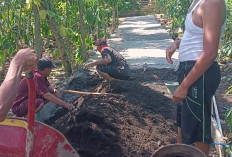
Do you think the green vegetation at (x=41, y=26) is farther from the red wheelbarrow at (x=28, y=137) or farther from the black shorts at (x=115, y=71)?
the red wheelbarrow at (x=28, y=137)

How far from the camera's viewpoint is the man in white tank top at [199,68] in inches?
108

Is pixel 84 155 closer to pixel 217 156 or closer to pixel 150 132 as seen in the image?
pixel 150 132

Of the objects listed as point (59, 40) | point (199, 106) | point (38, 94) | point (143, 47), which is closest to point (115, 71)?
point (59, 40)

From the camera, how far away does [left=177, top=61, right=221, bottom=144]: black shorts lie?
116 inches

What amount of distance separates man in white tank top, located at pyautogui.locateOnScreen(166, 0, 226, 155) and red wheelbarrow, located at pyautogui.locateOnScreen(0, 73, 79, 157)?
101cm

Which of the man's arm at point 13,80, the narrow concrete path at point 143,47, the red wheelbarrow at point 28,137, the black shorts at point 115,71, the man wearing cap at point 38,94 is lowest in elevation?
the narrow concrete path at point 143,47

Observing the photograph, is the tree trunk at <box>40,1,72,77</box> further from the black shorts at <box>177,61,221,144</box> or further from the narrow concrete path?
the black shorts at <box>177,61,221,144</box>

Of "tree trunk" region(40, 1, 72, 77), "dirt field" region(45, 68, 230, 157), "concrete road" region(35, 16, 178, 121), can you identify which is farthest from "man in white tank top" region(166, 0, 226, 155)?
"tree trunk" region(40, 1, 72, 77)

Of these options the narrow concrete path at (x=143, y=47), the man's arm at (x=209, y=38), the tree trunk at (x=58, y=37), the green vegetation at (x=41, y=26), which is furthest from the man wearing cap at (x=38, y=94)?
the narrow concrete path at (x=143, y=47)

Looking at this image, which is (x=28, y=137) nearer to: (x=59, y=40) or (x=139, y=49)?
(x=59, y=40)

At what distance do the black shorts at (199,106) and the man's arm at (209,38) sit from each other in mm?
116

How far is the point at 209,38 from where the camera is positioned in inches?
108

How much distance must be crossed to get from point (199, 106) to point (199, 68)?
0.33 meters

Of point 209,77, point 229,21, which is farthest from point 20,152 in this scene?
point 229,21
